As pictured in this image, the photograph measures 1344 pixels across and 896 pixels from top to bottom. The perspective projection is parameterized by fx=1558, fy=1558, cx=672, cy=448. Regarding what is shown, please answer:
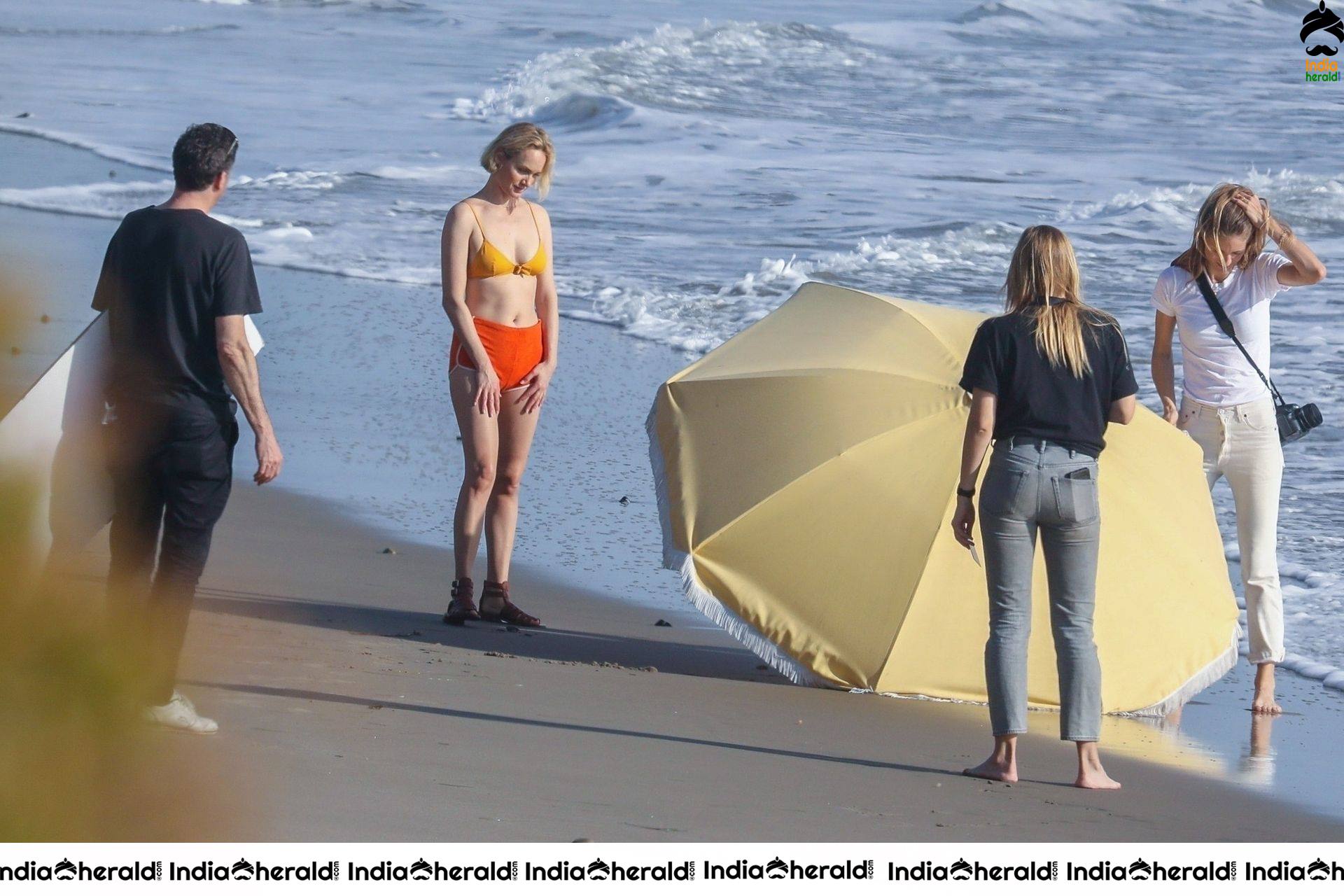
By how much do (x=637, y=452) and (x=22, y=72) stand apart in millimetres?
19730

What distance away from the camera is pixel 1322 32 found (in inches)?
1283

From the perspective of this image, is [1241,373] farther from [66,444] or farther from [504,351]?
[66,444]

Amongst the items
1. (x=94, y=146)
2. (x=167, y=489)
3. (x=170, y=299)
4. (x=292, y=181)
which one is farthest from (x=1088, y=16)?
(x=167, y=489)

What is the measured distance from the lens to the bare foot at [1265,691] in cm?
519

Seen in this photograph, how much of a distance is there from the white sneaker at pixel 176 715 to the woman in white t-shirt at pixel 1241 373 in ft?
11.7

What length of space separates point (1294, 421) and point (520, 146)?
274 centimetres

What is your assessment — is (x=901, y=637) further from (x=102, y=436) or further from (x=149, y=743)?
(x=149, y=743)

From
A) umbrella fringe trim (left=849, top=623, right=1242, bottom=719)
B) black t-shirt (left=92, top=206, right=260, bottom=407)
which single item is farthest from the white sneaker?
umbrella fringe trim (left=849, top=623, right=1242, bottom=719)

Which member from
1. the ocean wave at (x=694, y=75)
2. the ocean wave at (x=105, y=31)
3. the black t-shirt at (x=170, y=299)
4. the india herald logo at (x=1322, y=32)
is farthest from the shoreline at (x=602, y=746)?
the india herald logo at (x=1322, y=32)

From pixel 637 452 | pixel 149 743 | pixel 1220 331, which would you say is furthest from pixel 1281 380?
A: pixel 149 743

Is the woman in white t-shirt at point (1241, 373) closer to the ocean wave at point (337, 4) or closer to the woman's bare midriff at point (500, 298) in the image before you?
the woman's bare midriff at point (500, 298)

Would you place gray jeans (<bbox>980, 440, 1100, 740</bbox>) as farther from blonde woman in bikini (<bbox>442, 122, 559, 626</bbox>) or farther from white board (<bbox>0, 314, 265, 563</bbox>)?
white board (<bbox>0, 314, 265, 563</bbox>)

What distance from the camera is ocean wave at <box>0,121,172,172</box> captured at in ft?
59.6

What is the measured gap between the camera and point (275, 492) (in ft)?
24.6
